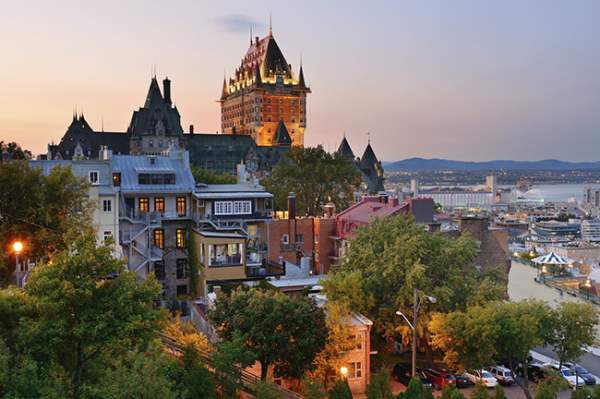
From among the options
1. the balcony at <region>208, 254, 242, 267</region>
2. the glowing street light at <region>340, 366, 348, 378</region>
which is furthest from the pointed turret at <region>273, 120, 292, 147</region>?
the glowing street light at <region>340, 366, 348, 378</region>

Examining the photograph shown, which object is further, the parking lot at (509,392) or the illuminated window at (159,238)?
the illuminated window at (159,238)

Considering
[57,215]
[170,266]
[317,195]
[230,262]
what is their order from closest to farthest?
[57,215], [230,262], [170,266], [317,195]

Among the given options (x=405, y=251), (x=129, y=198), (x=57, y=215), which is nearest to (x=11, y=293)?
(x=57, y=215)

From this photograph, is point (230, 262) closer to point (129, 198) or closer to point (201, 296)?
point (201, 296)

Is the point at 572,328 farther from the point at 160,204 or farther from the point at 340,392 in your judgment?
the point at 160,204

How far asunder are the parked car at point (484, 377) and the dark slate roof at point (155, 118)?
4103 inches

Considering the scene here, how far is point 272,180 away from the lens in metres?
76.5

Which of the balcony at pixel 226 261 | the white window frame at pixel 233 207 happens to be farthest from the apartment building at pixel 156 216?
the balcony at pixel 226 261

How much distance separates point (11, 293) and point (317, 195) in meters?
57.8

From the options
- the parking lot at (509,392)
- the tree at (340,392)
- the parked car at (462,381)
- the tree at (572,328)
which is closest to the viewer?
the tree at (340,392)

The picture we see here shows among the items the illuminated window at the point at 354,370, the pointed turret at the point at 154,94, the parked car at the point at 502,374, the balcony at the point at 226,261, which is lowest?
the parked car at the point at 502,374

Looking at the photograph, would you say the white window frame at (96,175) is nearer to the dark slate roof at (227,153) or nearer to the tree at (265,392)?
the tree at (265,392)

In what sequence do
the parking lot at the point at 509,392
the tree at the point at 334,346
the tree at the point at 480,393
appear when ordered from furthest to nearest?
the parking lot at the point at 509,392 < the tree at the point at 334,346 < the tree at the point at 480,393

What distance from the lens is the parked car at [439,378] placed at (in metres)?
34.1
